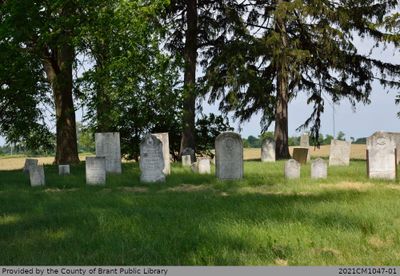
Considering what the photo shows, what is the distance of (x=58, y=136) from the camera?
2466 cm

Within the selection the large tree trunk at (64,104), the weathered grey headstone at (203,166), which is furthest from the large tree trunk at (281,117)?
the weathered grey headstone at (203,166)

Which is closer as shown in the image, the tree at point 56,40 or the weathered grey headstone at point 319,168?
the weathered grey headstone at point 319,168

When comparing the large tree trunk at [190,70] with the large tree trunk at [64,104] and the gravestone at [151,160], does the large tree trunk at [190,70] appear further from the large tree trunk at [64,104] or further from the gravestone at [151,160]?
the gravestone at [151,160]

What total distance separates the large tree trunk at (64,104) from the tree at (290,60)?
22.8 ft

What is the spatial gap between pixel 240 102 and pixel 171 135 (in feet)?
18.4

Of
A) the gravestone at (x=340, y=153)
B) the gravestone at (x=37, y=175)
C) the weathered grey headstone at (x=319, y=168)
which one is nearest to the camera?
the weathered grey headstone at (x=319, y=168)

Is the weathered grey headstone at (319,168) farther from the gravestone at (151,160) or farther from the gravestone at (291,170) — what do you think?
the gravestone at (151,160)

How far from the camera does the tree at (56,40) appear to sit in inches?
793

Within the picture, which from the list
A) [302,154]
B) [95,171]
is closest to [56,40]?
[95,171]

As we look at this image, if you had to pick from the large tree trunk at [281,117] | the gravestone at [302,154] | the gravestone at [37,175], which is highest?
the large tree trunk at [281,117]

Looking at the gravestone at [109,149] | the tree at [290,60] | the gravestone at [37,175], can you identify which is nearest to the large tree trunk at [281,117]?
the tree at [290,60]

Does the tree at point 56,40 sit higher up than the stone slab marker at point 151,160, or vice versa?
the tree at point 56,40

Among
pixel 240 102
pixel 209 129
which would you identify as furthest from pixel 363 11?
pixel 209 129

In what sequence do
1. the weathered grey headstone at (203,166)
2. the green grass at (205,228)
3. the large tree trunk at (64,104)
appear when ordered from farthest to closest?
the large tree trunk at (64,104) → the weathered grey headstone at (203,166) → the green grass at (205,228)
